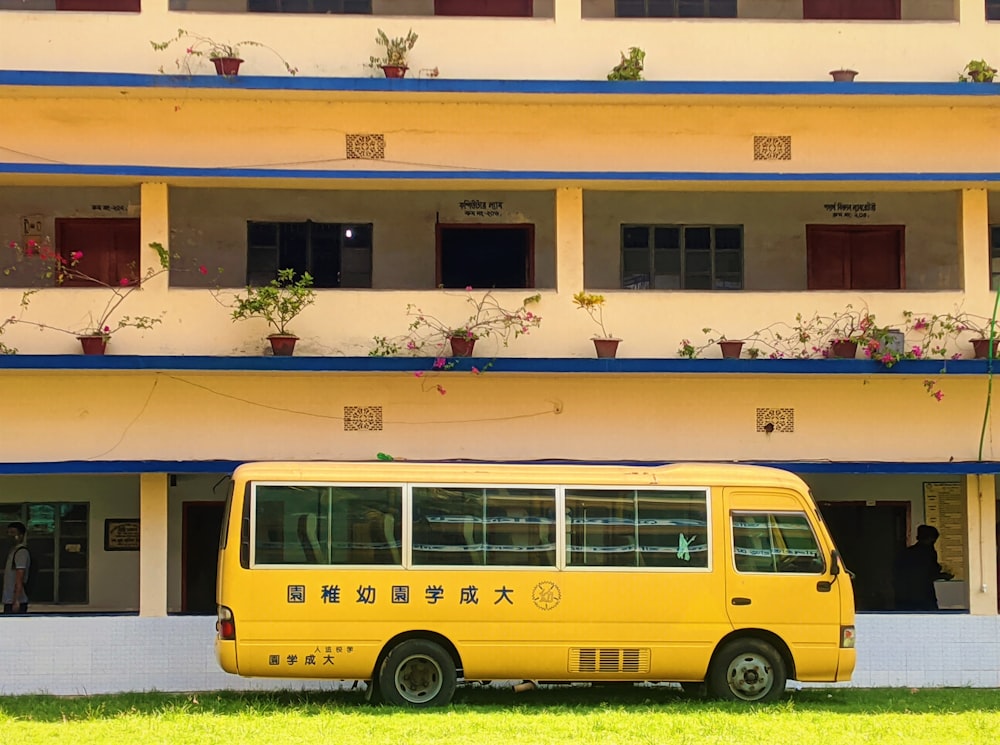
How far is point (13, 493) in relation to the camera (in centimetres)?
1959

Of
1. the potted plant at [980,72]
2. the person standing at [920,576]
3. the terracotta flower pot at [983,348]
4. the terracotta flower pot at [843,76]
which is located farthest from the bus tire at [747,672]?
the potted plant at [980,72]

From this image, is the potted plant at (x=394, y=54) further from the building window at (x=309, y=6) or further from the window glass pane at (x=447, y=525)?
the window glass pane at (x=447, y=525)

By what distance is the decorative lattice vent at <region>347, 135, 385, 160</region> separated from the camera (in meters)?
15.2

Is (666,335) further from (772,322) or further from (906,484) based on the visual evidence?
(906,484)

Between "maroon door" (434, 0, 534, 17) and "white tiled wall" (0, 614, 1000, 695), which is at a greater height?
"maroon door" (434, 0, 534, 17)

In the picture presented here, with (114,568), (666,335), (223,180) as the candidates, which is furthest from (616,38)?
(114,568)

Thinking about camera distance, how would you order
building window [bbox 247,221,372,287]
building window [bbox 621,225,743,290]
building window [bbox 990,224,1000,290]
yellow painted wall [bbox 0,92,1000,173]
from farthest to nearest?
building window [bbox 990,224,1000,290], building window [bbox 621,225,743,290], building window [bbox 247,221,372,287], yellow painted wall [bbox 0,92,1000,173]

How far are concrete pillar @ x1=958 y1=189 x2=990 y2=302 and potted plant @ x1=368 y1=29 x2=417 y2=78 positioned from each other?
21.6 ft

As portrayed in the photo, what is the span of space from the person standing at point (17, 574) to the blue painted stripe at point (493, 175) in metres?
6.18

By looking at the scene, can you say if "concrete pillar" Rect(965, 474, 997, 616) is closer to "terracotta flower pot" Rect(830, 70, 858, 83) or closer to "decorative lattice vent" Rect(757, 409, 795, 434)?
"decorative lattice vent" Rect(757, 409, 795, 434)

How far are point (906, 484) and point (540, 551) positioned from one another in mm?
8285

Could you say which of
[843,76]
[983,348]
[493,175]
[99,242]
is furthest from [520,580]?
[99,242]

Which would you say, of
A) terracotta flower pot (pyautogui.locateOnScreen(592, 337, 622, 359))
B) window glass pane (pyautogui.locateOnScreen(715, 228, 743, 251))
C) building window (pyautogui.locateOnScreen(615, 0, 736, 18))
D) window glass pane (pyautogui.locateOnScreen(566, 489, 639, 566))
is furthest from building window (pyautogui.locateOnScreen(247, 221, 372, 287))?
window glass pane (pyautogui.locateOnScreen(566, 489, 639, 566))

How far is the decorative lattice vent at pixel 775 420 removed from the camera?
15367 mm
